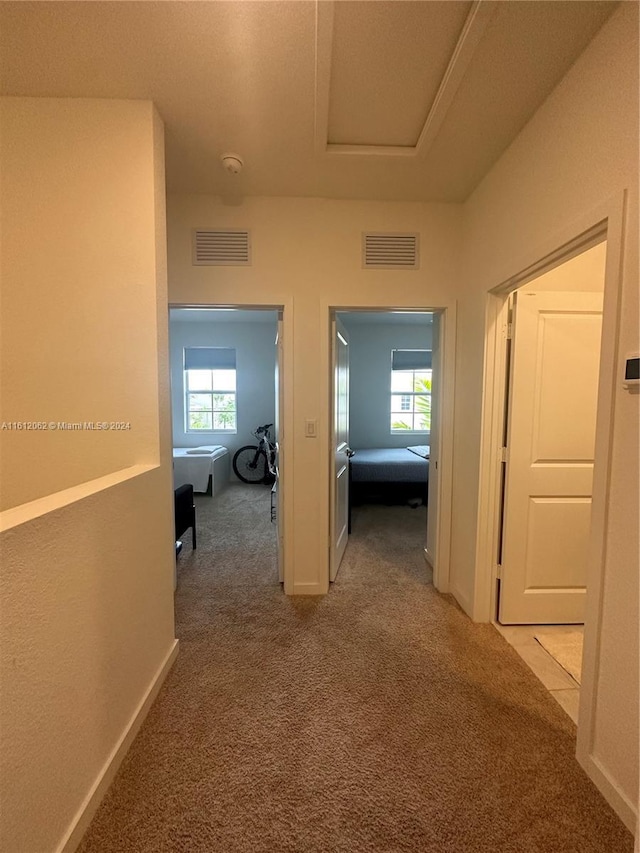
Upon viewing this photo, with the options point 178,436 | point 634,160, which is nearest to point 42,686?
point 634,160

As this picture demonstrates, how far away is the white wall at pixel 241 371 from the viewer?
6.12 m

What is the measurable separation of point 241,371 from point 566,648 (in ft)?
18.3

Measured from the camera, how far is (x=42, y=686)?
973mm

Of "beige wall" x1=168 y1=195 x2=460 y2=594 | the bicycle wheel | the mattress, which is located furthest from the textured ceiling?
the bicycle wheel

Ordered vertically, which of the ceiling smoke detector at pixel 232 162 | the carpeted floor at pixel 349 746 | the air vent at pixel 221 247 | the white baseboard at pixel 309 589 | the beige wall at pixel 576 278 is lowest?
the carpeted floor at pixel 349 746

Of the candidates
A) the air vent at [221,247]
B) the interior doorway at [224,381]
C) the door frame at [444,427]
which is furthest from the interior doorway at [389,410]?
the air vent at [221,247]

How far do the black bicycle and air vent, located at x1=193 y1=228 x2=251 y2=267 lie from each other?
145 inches

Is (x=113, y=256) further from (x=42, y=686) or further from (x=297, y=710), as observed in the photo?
(x=297, y=710)

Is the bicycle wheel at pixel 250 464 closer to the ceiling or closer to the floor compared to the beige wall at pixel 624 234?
closer to the floor

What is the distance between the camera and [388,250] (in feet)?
7.78

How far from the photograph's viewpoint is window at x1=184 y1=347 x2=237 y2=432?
6191 millimetres

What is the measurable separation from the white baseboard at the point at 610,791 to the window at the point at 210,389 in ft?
18.8

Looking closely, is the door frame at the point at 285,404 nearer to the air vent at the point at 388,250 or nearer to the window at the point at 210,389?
the air vent at the point at 388,250

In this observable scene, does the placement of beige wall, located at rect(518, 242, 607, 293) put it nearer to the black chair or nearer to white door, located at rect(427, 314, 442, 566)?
white door, located at rect(427, 314, 442, 566)
